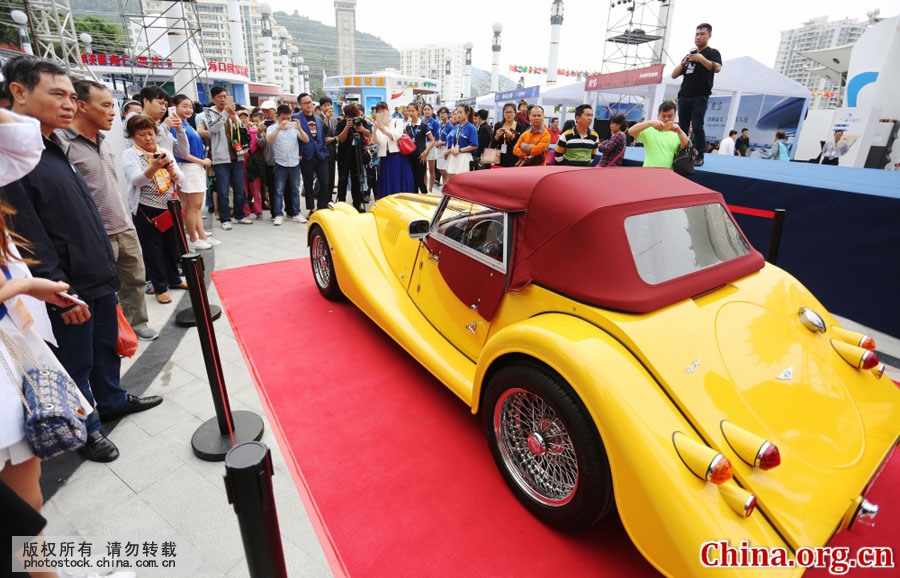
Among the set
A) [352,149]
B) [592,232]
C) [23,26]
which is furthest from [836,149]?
[23,26]

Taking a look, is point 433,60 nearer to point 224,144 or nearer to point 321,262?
point 224,144

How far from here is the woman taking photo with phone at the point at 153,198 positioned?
404 cm

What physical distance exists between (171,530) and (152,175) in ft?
10.3

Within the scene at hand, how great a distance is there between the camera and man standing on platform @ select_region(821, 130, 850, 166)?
12.4m

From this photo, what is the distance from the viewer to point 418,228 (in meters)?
3.25

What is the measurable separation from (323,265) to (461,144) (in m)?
4.71

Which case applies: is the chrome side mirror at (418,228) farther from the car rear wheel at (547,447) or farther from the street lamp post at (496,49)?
the street lamp post at (496,49)

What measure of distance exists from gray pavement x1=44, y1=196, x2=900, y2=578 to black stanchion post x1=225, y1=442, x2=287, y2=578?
0.73 meters

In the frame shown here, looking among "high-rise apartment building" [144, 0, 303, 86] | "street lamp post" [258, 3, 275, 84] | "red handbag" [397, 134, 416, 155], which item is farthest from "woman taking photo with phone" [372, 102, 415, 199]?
"high-rise apartment building" [144, 0, 303, 86]

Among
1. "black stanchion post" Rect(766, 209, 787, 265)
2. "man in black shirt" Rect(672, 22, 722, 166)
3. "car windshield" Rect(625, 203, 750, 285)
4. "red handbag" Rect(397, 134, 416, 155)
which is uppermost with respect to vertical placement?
"man in black shirt" Rect(672, 22, 722, 166)

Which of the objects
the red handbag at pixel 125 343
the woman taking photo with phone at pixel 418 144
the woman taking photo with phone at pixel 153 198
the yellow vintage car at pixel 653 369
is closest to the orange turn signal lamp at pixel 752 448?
the yellow vintage car at pixel 653 369

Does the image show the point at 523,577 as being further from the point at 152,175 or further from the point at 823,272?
the point at 823,272

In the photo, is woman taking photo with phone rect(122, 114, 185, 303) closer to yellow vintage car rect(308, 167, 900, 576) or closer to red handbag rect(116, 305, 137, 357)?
red handbag rect(116, 305, 137, 357)

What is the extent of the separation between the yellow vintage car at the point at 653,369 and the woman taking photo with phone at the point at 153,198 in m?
3.01
